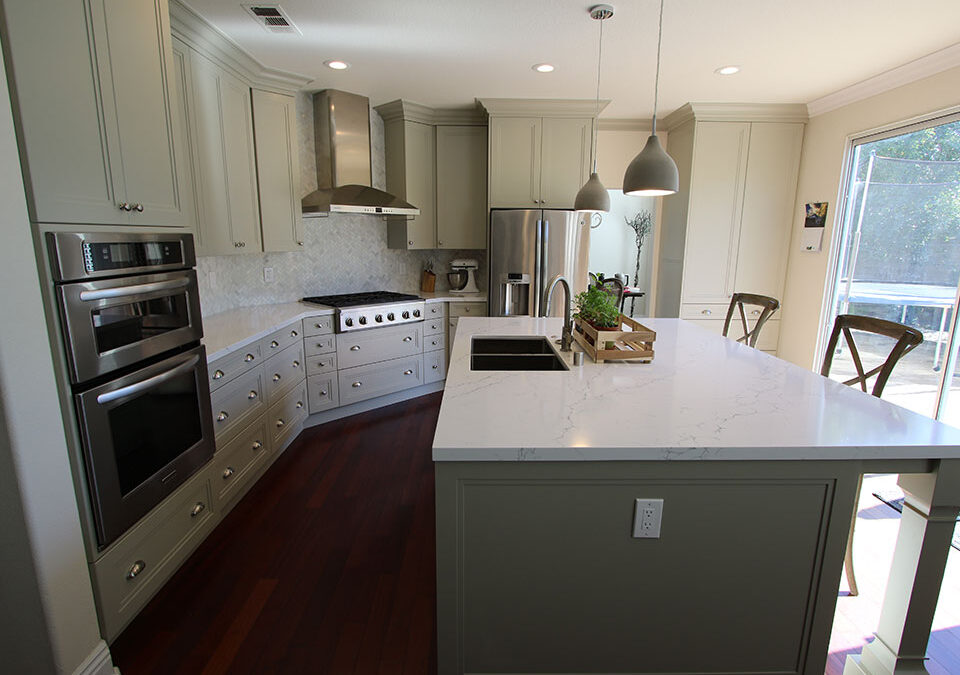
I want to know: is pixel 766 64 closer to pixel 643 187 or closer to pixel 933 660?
pixel 643 187

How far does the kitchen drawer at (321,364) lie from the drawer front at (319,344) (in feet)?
0.11

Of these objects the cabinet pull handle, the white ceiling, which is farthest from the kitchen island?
the white ceiling

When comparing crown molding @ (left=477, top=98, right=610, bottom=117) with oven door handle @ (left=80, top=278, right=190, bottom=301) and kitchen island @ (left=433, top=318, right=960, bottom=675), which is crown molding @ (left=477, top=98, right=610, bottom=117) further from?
kitchen island @ (left=433, top=318, right=960, bottom=675)

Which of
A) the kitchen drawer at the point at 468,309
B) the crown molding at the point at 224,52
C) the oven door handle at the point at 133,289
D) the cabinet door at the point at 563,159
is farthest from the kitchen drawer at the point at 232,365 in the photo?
the cabinet door at the point at 563,159

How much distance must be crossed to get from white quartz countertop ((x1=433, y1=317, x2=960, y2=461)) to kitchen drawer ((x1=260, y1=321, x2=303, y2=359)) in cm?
138

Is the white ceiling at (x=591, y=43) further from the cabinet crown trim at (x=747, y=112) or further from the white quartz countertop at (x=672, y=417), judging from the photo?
the white quartz countertop at (x=672, y=417)

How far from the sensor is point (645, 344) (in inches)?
81.2

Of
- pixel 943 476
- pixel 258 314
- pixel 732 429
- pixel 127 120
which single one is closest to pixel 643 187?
pixel 732 429

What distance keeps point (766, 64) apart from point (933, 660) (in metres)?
3.29

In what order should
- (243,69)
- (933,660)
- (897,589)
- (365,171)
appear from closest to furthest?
(897,589)
(933,660)
(243,69)
(365,171)

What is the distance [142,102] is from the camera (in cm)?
174

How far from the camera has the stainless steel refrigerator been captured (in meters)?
4.16

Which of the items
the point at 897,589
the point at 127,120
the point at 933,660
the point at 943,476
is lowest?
the point at 933,660

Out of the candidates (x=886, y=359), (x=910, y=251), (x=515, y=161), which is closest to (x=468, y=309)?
(x=515, y=161)
